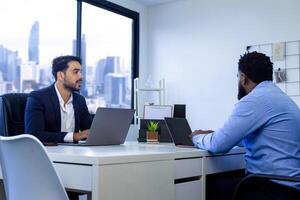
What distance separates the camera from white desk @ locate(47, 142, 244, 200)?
4.13 ft

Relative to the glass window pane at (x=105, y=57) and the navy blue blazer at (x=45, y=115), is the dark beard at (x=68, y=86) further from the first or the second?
the glass window pane at (x=105, y=57)

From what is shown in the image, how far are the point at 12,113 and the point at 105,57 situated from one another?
2602 mm

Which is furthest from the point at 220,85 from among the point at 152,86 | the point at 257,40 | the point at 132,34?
the point at 132,34

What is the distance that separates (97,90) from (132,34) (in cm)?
107

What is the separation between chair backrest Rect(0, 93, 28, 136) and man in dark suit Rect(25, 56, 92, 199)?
9cm

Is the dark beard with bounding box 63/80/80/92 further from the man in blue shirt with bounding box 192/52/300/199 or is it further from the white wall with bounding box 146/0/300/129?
the white wall with bounding box 146/0/300/129

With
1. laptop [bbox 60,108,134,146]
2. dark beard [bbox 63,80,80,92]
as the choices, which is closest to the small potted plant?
laptop [bbox 60,108,134,146]

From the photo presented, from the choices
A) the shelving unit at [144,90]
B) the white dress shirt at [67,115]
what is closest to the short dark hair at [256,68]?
the white dress shirt at [67,115]

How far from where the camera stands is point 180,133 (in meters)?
2.11

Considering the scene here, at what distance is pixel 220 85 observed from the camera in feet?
15.1

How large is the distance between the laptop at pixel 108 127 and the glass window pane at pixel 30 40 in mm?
1872

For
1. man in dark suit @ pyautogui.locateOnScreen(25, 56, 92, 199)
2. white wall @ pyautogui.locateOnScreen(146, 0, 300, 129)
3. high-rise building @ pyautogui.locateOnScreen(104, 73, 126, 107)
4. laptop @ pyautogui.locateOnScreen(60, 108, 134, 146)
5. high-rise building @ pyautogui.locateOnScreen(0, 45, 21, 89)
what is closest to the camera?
laptop @ pyautogui.locateOnScreen(60, 108, 134, 146)

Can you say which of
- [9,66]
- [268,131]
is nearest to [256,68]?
[268,131]

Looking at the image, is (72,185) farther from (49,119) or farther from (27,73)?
(27,73)
